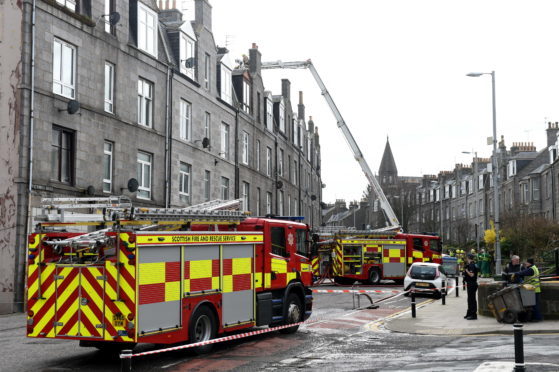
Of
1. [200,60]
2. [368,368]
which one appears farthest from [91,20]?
[368,368]

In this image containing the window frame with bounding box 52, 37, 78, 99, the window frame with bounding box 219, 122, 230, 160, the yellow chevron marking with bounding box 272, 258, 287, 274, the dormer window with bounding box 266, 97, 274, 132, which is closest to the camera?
the yellow chevron marking with bounding box 272, 258, 287, 274

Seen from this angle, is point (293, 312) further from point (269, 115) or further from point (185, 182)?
point (269, 115)

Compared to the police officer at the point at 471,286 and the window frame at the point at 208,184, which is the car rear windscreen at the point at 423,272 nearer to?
the police officer at the point at 471,286

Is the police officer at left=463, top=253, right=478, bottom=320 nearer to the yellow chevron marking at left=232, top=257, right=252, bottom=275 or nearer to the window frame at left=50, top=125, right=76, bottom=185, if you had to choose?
the yellow chevron marking at left=232, top=257, right=252, bottom=275

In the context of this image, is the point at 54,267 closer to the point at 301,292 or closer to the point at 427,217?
the point at 301,292

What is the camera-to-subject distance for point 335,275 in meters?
34.3

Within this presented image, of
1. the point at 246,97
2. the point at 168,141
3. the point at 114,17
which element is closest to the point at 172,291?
the point at 114,17

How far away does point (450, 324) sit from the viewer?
55.8 feet

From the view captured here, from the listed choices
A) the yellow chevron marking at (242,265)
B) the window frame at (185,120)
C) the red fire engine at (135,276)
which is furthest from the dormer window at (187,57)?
the red fire engine at (135,276)

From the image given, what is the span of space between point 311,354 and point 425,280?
16.2 metres

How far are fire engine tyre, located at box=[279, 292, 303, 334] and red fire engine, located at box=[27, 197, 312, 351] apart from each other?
6.15 feet

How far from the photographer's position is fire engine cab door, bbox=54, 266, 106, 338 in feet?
34.8

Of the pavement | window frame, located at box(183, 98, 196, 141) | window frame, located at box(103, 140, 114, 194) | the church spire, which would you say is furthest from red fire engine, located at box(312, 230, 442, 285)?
the church spire

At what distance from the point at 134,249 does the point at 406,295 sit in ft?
63.5
